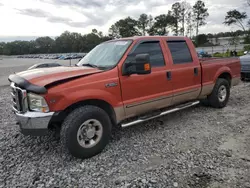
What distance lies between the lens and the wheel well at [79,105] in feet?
10.2

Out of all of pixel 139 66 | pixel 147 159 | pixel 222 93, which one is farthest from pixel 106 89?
pixel 222 93

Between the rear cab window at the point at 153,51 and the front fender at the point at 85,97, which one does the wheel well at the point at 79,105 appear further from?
the rear cab window at the point at 153,51

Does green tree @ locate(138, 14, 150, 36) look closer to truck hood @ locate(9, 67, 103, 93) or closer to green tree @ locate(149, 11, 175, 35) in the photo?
green tree @ locate(149, 11, 175, 35)

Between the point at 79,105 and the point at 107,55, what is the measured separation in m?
1.20

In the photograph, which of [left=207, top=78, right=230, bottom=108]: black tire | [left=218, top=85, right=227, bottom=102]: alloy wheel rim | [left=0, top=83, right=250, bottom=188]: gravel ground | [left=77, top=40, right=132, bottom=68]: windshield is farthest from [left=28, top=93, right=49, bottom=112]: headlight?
[left=218, top=85, right=227, bottom=102]: alloy wheel rim

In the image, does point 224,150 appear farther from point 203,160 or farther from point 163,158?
point 163,158

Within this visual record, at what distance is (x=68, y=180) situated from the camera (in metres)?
2.80

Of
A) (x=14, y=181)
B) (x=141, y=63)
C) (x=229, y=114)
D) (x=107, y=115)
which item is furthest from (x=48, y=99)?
(x=229, y=114)

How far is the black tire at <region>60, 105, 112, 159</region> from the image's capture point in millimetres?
3033

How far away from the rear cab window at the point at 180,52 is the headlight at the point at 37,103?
267cm

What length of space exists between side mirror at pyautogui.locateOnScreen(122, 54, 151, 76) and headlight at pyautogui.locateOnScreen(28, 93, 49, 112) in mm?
1342

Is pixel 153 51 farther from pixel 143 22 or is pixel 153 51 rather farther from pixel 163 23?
pixel 143 22

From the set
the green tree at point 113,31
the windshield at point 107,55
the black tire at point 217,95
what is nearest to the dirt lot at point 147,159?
the black tire at point 217,95

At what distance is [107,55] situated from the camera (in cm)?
396
